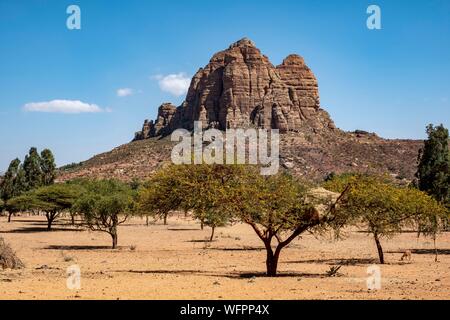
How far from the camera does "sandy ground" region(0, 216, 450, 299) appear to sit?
20.7 meters

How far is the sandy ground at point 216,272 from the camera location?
67.9ft

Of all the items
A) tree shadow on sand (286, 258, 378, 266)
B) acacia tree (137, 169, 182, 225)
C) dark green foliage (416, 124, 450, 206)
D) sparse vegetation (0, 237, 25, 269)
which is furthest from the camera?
dark green foliage (416, 124, 450, 206)

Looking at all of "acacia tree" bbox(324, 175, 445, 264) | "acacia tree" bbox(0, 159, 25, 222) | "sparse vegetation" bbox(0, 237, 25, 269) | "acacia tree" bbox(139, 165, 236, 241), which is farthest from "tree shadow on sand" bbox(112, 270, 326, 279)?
"acacia tree" bbox(0, 159, 25, 222)

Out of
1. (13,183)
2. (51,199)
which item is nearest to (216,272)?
(51,199)

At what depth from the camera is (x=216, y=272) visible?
30188 millimetres

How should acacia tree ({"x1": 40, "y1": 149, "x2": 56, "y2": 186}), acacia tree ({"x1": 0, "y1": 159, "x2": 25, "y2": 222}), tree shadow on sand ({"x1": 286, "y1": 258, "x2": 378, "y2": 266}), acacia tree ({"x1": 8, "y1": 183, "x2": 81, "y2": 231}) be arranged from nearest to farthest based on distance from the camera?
tree shadow on sand ({"x1": 286, "y1": 258, "x2": 378, "y2": 266}) → acacia tree ({"x1": 8, "y1": 183, "x2": 81, "y2": 231}) → acacia tree ({"x1": 0, "y1": 159, "x2": 25, "y2": 222}) → acacia tree ({"x1": 40, "y1": 149, "x2": 56, "y2": 186})

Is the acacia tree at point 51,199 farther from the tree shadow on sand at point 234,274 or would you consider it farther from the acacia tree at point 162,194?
the acacia tree at point 162,194

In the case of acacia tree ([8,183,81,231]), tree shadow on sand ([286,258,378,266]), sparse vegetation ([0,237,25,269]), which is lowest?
tree shadow on sand ([286,258,378,266])

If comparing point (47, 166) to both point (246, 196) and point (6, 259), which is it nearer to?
point (6, 259)

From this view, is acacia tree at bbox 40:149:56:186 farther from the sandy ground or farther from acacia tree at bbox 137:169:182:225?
acacia tree at bbox 137:169:182:225

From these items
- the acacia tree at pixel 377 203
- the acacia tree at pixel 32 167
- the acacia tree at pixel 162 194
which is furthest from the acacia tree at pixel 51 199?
the acacia tree at pixel 377 203

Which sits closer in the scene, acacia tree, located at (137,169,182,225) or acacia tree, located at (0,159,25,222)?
acacia tree, located at (137,169,182,225)
